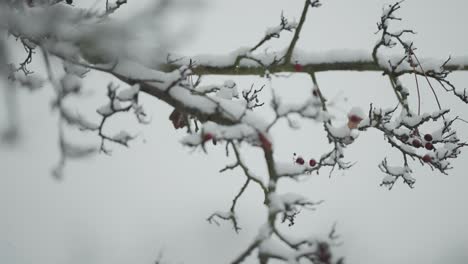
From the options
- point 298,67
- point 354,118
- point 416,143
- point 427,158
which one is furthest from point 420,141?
point 298,67

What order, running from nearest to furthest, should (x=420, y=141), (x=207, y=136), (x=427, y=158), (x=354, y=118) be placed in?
(x=207, y=136), (x=354, y=118), (x=427, y=158), (x=420, y=141)

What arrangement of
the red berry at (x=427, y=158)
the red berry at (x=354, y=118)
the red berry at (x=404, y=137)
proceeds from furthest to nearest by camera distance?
the red berry at (x=404, y=137) → the red berry at (x=427, y=158) → the red berry at (x=354, y=118)

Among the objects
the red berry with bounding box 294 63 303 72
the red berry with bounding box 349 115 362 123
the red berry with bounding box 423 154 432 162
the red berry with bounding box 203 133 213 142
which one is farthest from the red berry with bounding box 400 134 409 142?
the red berry with bounding box 203 133 213 142

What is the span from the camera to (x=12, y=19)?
2031 millimetres

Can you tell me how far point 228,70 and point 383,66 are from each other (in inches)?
65.9

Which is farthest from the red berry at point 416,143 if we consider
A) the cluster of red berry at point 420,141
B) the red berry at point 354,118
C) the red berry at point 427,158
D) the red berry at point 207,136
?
the red berry at point 207,136

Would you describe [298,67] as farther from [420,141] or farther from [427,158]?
[427,158]

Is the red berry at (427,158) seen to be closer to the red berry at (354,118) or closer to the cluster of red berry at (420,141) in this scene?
the cluster of red berry at (420,141)

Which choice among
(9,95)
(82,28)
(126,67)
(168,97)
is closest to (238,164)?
(168,97)

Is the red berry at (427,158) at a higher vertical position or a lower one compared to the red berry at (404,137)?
lower

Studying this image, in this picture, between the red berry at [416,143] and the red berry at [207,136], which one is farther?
the red berry at [416,143]

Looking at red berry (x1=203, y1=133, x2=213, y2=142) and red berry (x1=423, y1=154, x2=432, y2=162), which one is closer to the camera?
red berry (x1=203, y1=133, x2=213, y2=142)

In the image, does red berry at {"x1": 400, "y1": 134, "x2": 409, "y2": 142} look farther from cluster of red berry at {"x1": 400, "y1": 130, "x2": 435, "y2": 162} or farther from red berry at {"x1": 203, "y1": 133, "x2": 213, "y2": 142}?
red berry at {"x1": 203, "y1": 133, "x2": 213, "y2": 142}

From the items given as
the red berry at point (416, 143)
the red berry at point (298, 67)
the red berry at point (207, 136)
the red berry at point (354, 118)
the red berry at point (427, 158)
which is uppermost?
the red berry at point (298, 67)
